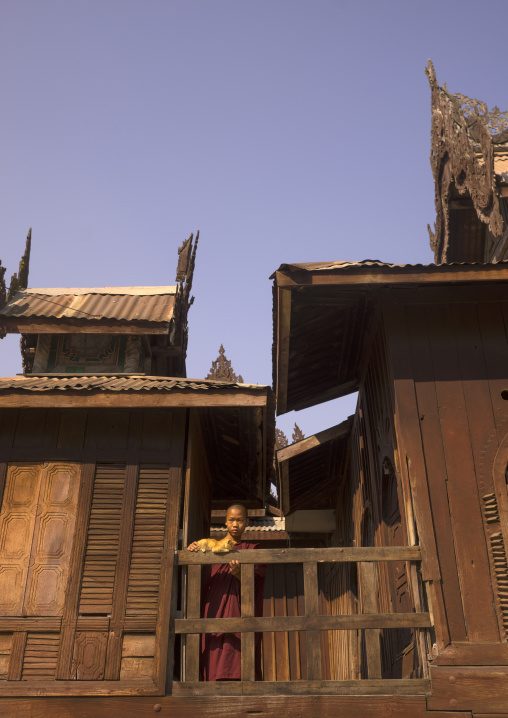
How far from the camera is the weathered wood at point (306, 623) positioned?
5.55 m

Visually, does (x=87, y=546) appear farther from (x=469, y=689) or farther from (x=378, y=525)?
(x=469, y=689)

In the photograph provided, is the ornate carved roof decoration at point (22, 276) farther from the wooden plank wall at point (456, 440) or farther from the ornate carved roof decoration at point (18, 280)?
the wooden plank wall at point (456, 440)

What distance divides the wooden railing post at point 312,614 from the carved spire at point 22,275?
759cm

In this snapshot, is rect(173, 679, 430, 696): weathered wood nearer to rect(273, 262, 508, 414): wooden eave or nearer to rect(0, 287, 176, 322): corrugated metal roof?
rect(273, 262, 508, 414): wooden eave

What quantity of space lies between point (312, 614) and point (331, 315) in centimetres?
341

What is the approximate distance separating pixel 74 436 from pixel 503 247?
7030 millimetres

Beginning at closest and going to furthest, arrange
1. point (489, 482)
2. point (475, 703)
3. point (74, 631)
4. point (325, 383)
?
point (475, 703), point (489, 482), point (74, 631), point (325, 383)

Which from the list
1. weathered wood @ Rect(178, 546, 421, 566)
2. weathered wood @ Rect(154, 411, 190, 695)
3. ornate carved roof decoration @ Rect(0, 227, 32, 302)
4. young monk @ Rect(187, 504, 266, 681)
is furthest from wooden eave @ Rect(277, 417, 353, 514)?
ornate carved roof decoration @ Rect(0, 227, 32, 302)

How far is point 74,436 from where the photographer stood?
24.5ft

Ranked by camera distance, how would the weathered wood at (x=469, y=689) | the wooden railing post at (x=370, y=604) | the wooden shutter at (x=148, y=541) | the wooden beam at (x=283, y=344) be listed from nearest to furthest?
the weathered wood at (x=469, y=689)
the wooden railing post at (x=370, y=604)
the wooden shutter at (x=148, y=541)
the wooden beam at (x=283, y=344)

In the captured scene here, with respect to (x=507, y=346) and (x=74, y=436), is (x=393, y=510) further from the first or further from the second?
(x=74, y=436)

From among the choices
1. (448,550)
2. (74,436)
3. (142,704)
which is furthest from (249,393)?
(142,704)

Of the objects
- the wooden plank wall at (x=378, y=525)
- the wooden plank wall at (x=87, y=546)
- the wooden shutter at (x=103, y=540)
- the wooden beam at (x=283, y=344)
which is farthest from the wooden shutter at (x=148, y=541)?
the wooden plank wall at (x=378, y=525)

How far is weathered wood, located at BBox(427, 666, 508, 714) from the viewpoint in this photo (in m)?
5.23
